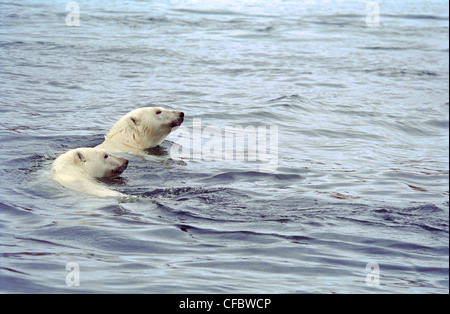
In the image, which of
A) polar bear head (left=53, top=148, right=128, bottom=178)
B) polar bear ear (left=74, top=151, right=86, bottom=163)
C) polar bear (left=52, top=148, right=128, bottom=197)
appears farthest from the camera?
polar bear ear (left=74, top=151, right=86, bottom=163)

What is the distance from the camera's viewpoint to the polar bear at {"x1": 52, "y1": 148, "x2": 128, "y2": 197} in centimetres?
738

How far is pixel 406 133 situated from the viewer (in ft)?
42.6

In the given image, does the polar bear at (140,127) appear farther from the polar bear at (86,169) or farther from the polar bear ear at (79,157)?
the polar bear ear at (79,157)

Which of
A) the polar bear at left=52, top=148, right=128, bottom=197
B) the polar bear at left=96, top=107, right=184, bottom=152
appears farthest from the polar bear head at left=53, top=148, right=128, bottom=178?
the polar bear at left=96, top=107, right=184, bottom=152

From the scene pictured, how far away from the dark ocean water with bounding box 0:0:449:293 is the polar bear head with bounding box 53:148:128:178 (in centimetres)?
16

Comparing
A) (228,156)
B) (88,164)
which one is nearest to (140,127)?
(228,156)

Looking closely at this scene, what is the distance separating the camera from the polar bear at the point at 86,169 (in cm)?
738

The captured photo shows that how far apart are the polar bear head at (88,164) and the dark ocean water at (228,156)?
163 mm

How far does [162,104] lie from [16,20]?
32.7 ft

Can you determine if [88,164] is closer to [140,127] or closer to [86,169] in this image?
[86,169]

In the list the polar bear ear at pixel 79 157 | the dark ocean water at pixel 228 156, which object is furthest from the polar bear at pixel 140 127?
the polar bear ear at pixel 79 157

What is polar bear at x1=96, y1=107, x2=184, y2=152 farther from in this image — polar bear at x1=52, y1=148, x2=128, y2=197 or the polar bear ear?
the polar bear ear

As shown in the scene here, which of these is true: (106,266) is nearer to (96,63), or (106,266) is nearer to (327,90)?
(327,90)

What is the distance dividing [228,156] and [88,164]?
8.83 feet
